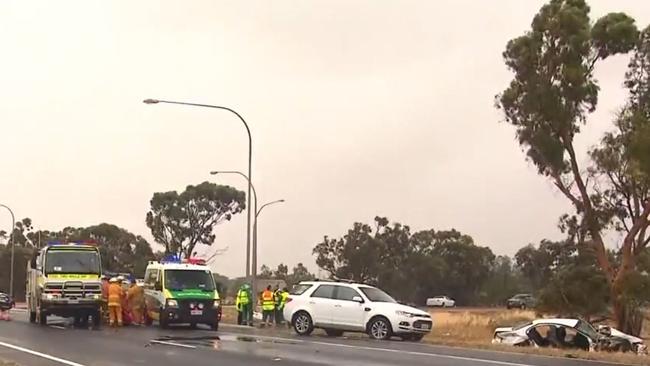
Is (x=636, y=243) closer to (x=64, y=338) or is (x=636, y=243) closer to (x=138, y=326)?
(x=138, y=326)

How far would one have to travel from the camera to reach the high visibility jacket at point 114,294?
1169 inches

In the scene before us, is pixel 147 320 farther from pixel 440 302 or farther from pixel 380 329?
pixel 440 302

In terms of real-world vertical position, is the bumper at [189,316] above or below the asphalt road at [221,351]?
above

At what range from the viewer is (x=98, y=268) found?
101ft

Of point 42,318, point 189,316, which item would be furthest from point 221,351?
point 42,318

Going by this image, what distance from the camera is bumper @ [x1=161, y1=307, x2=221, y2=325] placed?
28.7 meters

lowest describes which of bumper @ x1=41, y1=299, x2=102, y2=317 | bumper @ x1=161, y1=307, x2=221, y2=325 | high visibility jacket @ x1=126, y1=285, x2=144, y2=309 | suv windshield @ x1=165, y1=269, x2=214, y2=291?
bumper @ x1=161, y1=307, x2=221, y2=325

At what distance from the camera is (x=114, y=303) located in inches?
1180

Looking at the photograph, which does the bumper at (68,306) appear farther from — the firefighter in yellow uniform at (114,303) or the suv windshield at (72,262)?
the suv windshield at (72,262)

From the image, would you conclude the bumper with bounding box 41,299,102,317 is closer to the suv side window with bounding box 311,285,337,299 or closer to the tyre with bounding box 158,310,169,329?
the tyre with bounding box 158,310,169,329

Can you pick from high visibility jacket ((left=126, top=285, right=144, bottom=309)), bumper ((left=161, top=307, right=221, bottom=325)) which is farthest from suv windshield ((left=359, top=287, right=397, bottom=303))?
high visibility jacket ((left=126, top=285, right=144, bottom=309))

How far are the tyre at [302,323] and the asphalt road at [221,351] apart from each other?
2.61ft

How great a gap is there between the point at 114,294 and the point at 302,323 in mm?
6987

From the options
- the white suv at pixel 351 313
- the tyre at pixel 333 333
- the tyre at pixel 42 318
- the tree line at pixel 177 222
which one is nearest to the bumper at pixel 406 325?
the white suv at pixel 351 313
